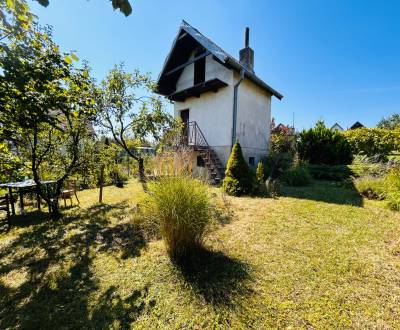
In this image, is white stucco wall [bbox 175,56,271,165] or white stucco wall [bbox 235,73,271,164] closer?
white stucco wall [bbox 175,56,271,165]

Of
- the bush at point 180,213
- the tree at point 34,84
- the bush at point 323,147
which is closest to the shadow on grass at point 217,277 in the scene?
the bush at point 180,213

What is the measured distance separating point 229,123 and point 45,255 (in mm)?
7798

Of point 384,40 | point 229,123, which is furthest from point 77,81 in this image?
point 384,40

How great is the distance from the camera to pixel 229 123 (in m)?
8.92

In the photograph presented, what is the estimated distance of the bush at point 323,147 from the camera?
9617mm

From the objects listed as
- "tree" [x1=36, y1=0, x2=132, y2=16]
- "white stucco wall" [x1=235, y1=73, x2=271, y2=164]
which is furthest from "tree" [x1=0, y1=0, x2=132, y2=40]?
"white stucco wall" [x1=235, y1=73, x2=271, y2=164]

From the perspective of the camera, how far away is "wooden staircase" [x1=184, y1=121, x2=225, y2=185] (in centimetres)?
843

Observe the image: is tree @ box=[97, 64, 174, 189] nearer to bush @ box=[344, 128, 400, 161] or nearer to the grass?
the grass

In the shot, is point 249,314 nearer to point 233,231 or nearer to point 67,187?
point 233,231

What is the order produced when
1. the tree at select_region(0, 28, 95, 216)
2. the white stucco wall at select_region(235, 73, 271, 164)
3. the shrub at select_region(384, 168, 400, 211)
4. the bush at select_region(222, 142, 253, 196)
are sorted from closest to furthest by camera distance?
the tree at select_region(0, 28, 95, 216) → the shrub at select_region(384, 168, 400, 211) → the bush at select_region(222, 142, 253, 196) → the white stucco wall at select_region(235, 73, 271, 164)

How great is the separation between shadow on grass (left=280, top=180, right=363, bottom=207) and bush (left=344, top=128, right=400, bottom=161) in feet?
11.9

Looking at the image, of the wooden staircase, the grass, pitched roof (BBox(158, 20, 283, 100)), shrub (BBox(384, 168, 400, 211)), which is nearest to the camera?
the grass

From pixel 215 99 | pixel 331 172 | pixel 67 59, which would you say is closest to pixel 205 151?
pixel 215 99

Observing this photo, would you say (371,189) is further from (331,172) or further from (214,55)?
(214,55)
